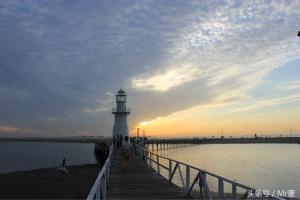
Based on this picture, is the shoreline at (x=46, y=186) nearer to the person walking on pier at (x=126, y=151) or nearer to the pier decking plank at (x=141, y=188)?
the person walking on pier at (x=126, y=151)

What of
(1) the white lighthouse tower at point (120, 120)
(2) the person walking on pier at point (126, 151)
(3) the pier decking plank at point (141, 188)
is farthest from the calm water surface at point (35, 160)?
(3) the pier decking plank at point (141, 188)

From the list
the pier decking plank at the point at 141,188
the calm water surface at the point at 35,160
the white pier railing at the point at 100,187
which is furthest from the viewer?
the calm water surface at the point at 35,160

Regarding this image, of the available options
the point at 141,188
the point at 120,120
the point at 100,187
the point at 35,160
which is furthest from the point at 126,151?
Answer: the point at 35,160

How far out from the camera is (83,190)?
82.1ft

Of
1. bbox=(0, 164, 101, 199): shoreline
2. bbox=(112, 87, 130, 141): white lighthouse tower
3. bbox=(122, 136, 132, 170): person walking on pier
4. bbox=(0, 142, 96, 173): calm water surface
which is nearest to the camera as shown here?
bbox=(122, 136, 132, 170): person walking on pier

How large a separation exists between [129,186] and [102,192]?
3187 mm

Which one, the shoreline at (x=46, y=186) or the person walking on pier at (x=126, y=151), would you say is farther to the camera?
the shoreline at (x=46, y=186)

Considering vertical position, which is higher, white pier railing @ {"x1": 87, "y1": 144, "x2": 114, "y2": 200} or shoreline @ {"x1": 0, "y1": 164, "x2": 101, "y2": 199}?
white pier railing @ {"x1": 87, "y1": 144, "x2": 114, "y2": 200}

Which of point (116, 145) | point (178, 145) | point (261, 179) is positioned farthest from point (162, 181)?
point (178, 145)

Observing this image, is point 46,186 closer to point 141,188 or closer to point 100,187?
point 141,188

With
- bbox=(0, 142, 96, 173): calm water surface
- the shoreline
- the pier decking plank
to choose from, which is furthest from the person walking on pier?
bbox=(0, 142, 96, 173): calm water surface

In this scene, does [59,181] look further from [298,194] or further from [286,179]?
[286,179]

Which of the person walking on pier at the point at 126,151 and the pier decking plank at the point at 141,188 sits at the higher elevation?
the person walking on pier at the point at 126,151

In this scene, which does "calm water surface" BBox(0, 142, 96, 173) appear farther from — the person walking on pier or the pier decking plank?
the pier decking plank
